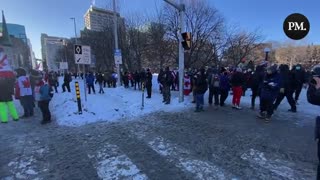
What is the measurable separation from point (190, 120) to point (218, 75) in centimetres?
Answer: 315

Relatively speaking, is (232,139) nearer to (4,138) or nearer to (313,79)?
(313,79)

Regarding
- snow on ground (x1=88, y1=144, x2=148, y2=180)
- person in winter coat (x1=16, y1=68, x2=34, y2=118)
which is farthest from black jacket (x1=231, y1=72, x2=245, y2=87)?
person in winter coat (x1=16, y1=68, x2=34, y2=118)

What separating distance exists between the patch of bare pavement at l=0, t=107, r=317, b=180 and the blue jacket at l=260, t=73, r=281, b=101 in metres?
0.88

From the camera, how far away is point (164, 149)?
632cm

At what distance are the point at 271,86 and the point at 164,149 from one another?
4.41 metres

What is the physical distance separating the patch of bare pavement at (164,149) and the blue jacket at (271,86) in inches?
34.8

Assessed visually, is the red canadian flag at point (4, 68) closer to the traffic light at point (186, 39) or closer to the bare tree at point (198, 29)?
the traffic light at point (186, 39)

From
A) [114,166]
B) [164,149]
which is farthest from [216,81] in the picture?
[114,166]

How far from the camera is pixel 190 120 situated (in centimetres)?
944

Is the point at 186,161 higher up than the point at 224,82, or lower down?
lower down

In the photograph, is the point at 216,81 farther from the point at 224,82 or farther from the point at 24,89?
the point at 24,89

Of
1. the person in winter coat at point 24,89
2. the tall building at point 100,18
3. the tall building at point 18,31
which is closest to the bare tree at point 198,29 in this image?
the tall building at point 100,18

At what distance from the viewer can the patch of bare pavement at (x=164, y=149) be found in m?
5.02

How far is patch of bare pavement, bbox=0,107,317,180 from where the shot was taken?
5020mm
